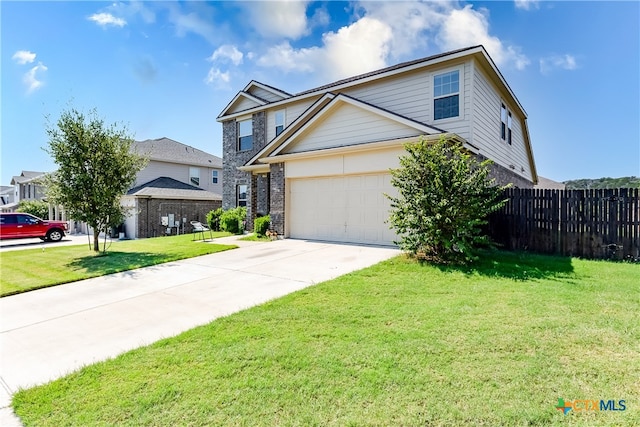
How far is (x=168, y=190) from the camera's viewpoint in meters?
23.4

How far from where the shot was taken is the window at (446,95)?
36.3 ft

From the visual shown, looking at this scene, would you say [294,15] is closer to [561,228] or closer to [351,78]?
[351,78]

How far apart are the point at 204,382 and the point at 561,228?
10.2 m

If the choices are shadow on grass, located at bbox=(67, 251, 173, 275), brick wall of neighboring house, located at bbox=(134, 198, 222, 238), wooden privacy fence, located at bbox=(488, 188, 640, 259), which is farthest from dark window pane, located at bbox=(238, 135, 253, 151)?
wooden privacy fence, located at bbox=(488, 188, 640, 259)

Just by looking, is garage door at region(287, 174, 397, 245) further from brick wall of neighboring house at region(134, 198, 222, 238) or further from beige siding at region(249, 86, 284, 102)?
brick wall of neighboring house at region(134, 198, 222, 238)

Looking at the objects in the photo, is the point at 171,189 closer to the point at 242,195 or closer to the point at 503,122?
the point at 242,195

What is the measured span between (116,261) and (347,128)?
9.27 metres

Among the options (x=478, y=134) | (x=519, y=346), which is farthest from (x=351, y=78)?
(x=519, y=346)

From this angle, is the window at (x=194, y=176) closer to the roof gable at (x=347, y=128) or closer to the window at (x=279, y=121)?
the window at (x=279, y=121)

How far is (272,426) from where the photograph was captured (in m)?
2.43

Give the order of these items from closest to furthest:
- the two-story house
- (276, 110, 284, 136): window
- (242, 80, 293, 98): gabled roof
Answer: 1. the two-story house
2. (276, 110, 284, 136): window
3. (242, 80, 293, 98): gabled roof

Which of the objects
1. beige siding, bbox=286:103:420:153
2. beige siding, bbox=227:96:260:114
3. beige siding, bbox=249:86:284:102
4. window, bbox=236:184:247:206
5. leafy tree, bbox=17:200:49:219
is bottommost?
leafy tree, bbox=17:200:49:219

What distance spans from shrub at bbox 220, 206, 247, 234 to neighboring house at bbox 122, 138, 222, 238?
552 cm

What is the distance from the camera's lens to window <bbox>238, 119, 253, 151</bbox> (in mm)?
19033
